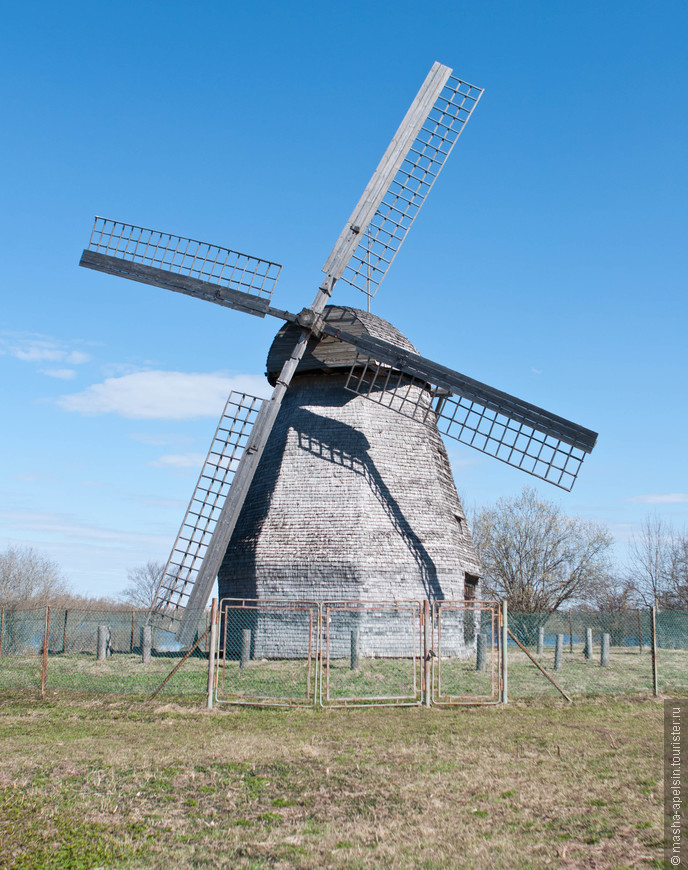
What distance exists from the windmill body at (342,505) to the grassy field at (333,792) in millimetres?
5496

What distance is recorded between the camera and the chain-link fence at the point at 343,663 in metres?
12.0

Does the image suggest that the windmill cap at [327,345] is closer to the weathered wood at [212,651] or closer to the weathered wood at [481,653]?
the weathered wood at [481,653]

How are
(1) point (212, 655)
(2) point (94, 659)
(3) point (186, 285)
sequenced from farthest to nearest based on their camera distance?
(2) point (94, 659) → (3) point (186, 285) → (1) point (212, 655)

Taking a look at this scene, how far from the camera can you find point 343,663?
15227 mm

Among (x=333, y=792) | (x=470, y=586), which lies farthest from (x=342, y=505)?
(x=333, y=792)

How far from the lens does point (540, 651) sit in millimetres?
21672

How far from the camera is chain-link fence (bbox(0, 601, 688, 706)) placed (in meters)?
12.0

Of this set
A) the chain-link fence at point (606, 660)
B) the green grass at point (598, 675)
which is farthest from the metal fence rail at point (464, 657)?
the green grass at point (598, 675)

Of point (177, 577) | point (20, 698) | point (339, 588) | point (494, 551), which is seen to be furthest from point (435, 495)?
point (494, 551)

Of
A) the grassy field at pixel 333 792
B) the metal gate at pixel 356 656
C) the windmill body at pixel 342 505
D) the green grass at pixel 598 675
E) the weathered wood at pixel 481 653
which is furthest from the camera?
the windmill body at pixel 342 505

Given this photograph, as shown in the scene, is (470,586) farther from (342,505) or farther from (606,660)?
(342,505)

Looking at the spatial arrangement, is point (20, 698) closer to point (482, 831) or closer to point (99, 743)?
point (99, 743)

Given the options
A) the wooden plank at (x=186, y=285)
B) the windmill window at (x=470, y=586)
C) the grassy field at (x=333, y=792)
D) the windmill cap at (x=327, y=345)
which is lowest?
the grassy field at (x=333, y=792)

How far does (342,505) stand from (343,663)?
3.22m
